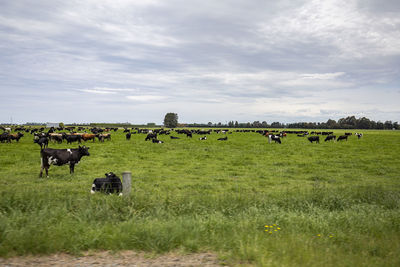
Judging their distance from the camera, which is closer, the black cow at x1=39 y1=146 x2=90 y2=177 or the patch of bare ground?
the patch of bare ground

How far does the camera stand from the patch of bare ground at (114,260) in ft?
14.6

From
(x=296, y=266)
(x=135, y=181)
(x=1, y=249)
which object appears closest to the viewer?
(x=296, y=266)

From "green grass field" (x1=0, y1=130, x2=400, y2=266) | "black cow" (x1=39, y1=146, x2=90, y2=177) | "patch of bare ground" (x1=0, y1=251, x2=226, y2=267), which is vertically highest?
"black cow" (x1=39, y1=146, x2=90, y2=177)

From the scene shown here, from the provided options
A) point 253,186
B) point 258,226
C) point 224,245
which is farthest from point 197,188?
point 224,245

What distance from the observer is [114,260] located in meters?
4.62

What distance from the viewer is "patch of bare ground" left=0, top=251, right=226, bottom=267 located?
4457 millimetres

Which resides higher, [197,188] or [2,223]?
[2,223]

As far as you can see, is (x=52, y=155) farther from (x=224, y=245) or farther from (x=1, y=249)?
(x=224, y=245)

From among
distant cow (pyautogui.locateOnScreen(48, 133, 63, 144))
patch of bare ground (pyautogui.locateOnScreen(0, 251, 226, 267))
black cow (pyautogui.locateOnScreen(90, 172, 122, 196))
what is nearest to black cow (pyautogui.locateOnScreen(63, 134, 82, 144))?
distant cow (pyautogui.locateOnScreen(48, 133, 63, 144))

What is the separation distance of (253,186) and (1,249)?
31.9ft

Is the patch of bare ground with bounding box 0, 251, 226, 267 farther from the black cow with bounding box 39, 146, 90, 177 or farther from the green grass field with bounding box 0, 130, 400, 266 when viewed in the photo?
the black cow with bounding box 39, 146, 90, 177

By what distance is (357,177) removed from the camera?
14875mm

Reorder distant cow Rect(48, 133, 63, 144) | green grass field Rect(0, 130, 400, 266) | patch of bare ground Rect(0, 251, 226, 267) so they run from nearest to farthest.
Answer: patch of bare ground Rect(0, 251, 226, 267) < green grass field Rect(0, 130, 400, 266) < distant cow Rect(48, 133, 63, 144)

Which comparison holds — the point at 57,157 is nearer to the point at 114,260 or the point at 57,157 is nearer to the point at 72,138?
the point at 114,260
